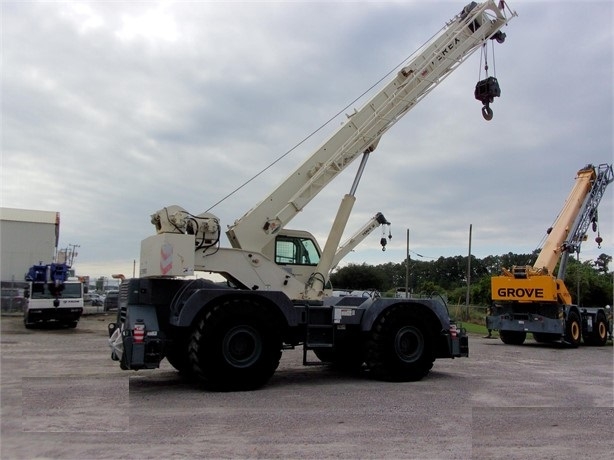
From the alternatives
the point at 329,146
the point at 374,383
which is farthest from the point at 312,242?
the point at 374,383

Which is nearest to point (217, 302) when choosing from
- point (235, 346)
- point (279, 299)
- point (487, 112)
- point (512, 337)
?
point (235, 346)

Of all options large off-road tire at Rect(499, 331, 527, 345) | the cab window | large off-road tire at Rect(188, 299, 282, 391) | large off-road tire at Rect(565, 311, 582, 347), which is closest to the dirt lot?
large off-road tire at Rect(188, 299, 282, 391)

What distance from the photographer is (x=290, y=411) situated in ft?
27.6

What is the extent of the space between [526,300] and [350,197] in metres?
10.8

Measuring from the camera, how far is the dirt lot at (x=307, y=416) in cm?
633

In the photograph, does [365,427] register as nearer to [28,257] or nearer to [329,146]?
[329,146]

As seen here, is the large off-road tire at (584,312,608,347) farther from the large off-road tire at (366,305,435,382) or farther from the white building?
the white building

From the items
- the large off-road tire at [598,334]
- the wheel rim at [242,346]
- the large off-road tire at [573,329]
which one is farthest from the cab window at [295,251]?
the large off-road tire at [598,334]

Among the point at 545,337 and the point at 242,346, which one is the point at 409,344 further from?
the point at 545,337

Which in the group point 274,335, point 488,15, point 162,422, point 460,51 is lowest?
point 162,422

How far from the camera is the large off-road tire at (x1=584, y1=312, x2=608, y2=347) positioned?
2195 cm

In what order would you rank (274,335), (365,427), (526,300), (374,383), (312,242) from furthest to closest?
(526,300) → (312,242) → (374,383) → (274,335) → (365,427)

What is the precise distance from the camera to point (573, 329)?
68.4 ft

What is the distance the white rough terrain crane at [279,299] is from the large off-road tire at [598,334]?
12274mm
